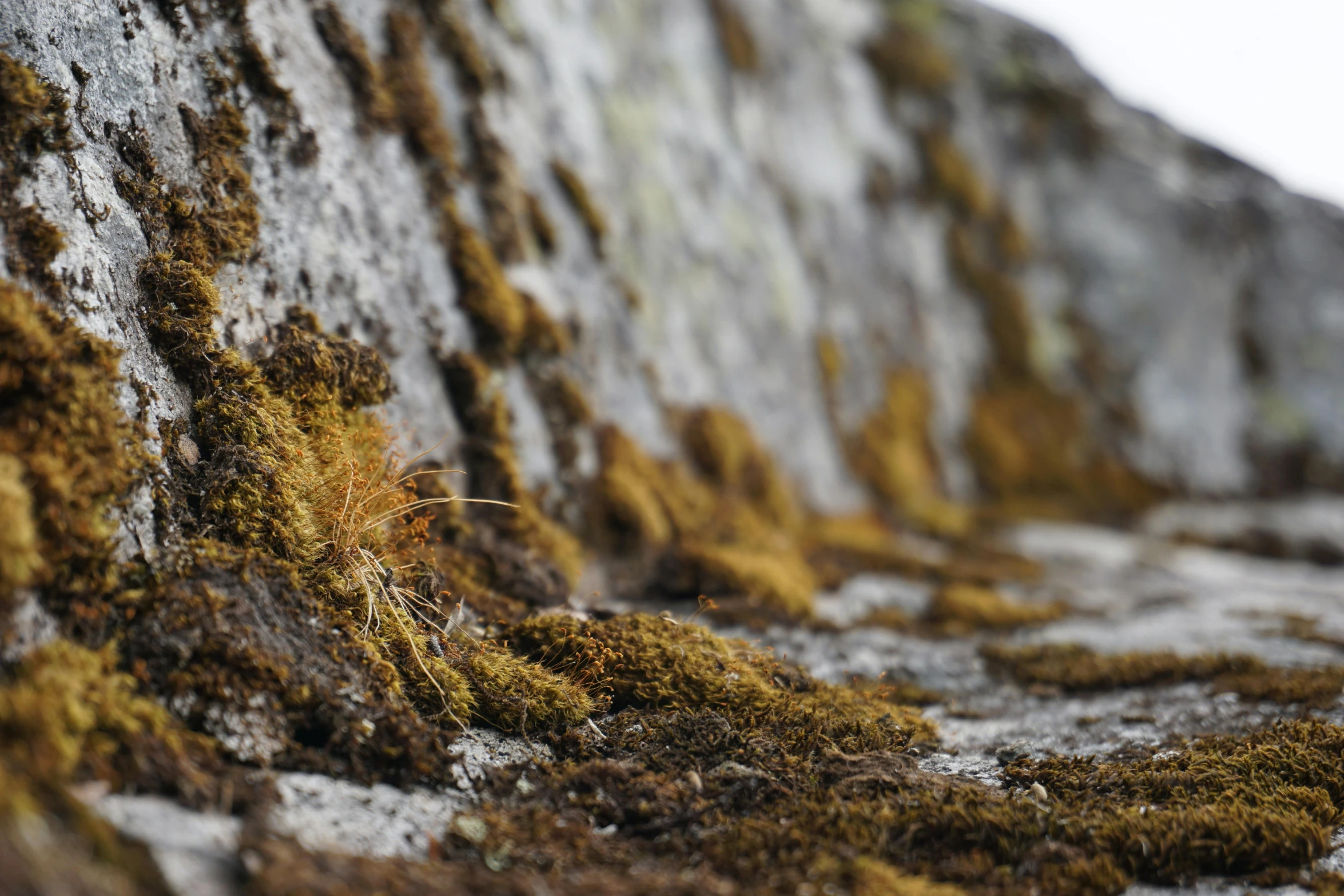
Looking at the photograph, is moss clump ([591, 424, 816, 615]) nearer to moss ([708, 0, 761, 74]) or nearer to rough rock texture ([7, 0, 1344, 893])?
rough rock texture ([7, 0, 1344, 893])

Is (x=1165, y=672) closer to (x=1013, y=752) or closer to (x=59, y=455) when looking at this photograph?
(x=1013, y=752)

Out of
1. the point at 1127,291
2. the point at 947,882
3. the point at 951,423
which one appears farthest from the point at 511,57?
the point at 1127,291

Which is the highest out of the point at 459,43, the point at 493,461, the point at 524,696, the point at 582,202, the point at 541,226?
the point at 459,43

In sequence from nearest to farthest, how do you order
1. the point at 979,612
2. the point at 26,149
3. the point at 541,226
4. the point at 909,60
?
the point at 26,149 → the point at 979,612 → the point at 541,226 → the point at 909,60

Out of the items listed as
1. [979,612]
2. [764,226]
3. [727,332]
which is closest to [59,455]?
[979,612]

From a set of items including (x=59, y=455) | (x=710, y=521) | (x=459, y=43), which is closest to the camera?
(x=59, y=455)

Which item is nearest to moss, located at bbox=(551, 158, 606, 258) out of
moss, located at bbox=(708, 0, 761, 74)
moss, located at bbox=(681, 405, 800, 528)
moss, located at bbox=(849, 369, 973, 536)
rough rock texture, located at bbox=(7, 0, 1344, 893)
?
rough rock texture, located at bbox=(7, 0, 1344, 893)

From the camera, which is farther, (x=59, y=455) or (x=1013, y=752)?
(x=1013, y=752)
